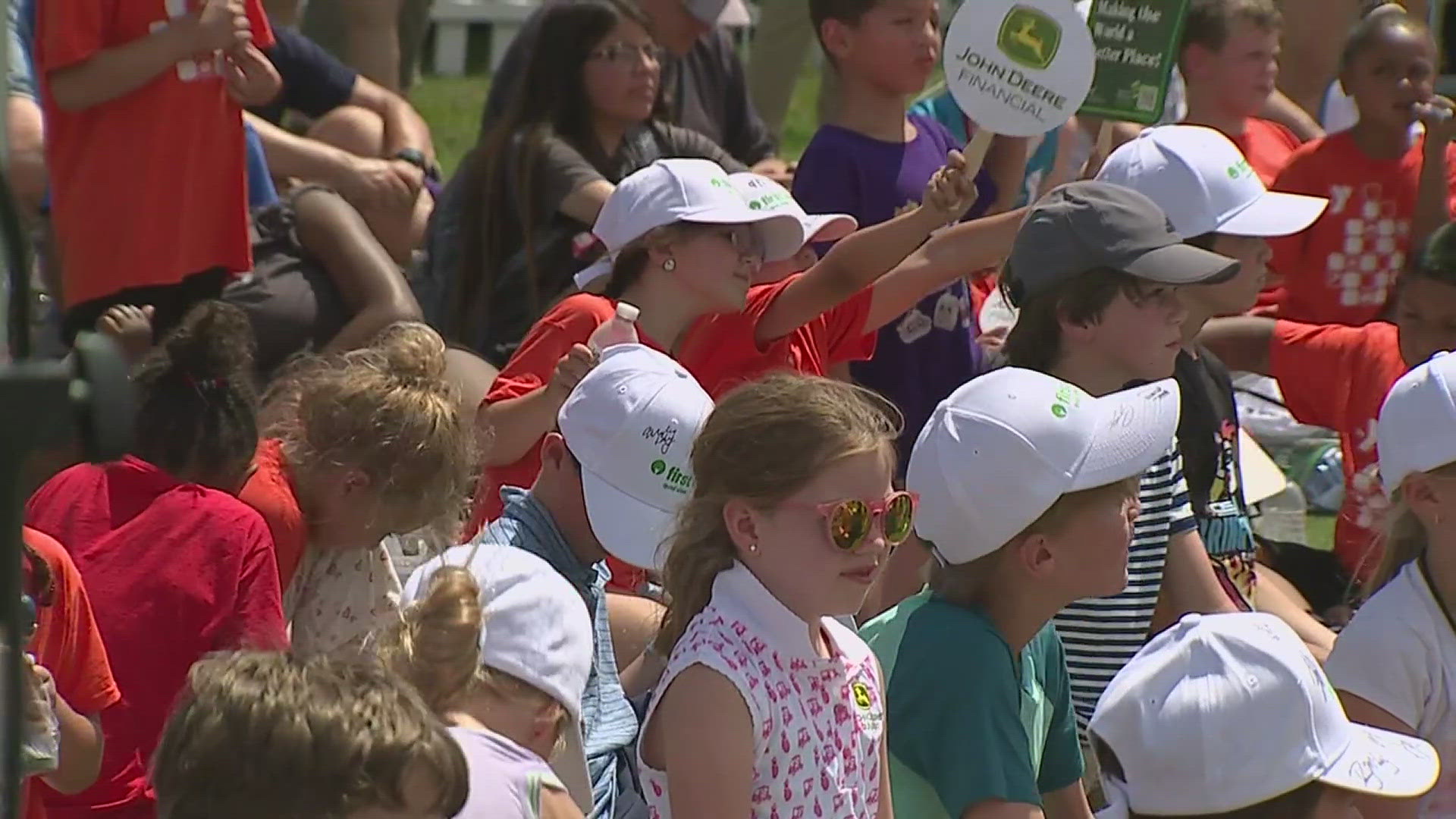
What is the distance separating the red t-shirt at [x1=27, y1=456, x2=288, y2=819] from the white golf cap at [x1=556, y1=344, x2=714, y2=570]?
50cm

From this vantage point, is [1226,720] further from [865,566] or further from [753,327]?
[753,327]

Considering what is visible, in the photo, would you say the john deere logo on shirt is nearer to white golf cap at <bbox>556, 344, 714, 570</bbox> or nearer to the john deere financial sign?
the john deere financial sign

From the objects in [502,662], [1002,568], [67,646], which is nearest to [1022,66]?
[1002,568]

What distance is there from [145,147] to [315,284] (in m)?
0.52

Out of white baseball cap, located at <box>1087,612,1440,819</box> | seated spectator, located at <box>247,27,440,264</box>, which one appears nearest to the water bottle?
white baseball cap, located at <box>1087,612,1440,819</box>

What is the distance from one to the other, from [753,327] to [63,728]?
6.19 ft

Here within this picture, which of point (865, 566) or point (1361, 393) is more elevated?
point (865, 566)

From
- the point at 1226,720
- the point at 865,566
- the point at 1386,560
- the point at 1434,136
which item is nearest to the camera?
the point at 1226,720

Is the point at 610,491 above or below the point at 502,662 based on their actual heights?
below

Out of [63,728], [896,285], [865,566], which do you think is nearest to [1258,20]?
[896,285]

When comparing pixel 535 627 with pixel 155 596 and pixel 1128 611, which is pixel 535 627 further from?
pixel 1128 611

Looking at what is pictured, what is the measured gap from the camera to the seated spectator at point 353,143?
5.92m

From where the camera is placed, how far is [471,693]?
282 centimetres

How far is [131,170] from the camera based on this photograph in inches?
193
